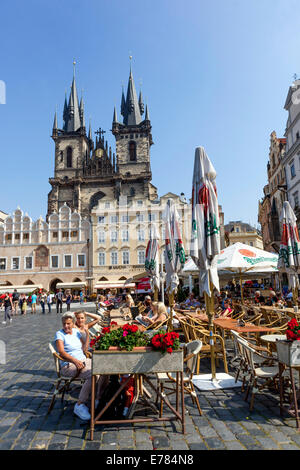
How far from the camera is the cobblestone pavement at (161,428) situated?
116 inches

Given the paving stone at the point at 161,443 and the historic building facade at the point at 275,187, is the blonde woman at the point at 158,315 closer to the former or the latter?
the paving stone at the point at 161,443

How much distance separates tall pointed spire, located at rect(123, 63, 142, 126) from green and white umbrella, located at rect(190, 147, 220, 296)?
5823 cm

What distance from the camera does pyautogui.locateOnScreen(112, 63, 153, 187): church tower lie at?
55500 mm

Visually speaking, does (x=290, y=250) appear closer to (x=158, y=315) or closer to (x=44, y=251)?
(x=158, y=315)

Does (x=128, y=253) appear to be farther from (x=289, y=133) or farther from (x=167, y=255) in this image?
(x=167, y=255)

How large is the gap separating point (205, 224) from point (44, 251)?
125 feet

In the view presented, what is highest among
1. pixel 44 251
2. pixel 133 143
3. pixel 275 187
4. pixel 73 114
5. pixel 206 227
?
pixel 73 114

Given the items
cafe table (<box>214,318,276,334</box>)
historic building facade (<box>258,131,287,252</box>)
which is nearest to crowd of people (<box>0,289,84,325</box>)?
cafe table (<box>214,318,276,334</box>)

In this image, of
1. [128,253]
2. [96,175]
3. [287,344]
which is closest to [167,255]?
[287,344]

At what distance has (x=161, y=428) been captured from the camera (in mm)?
3285

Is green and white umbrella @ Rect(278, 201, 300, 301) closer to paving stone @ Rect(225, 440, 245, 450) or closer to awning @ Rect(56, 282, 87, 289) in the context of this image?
paving stone @ Rect(225, 440, 245, 450)

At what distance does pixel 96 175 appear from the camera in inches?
2168


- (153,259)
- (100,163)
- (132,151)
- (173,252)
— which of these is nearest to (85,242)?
(100,163)

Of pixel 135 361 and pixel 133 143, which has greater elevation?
pixel 133 143
